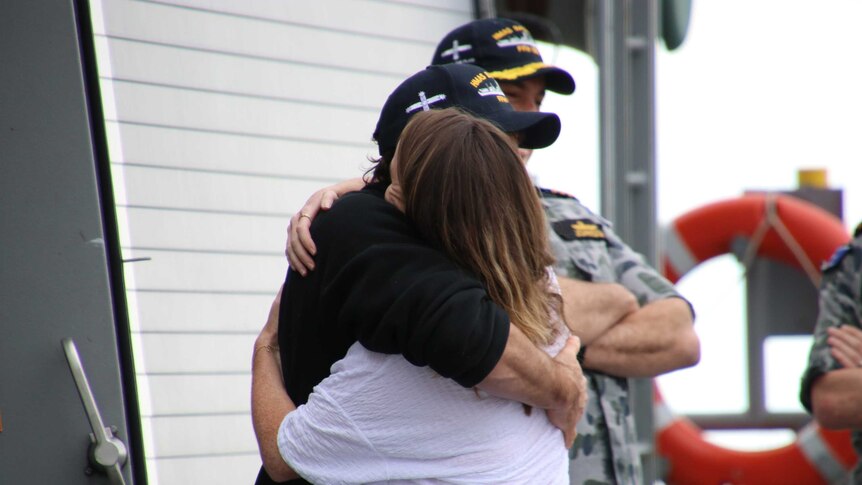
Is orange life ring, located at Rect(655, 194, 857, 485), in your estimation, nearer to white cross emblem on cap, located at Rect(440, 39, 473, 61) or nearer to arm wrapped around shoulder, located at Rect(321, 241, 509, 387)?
white cross emblem on cap, located at Rect(440, 39, 473, 61)

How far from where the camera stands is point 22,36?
149cm

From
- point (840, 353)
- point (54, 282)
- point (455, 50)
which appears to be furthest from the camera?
point (840, 353)

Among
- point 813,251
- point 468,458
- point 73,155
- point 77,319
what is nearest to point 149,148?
point 73,155

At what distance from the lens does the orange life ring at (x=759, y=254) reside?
6.05m

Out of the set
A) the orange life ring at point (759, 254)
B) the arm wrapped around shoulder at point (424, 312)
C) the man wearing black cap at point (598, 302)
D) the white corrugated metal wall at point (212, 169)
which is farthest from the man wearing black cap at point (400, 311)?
the orange life ring at point (759, 254)

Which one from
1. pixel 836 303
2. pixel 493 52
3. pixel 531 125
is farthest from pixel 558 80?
pixel 836 303

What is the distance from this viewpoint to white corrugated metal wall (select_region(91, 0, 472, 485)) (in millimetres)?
1644

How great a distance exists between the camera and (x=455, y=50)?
2.20 metres

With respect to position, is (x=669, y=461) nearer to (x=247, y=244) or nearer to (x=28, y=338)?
(x=247, y=244)

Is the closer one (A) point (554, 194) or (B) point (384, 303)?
→ (B) point (384, 303)

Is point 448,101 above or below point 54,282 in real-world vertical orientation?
above

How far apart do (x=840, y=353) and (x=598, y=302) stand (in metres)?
0.86

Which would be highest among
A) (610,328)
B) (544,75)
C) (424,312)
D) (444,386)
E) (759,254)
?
(544,75)

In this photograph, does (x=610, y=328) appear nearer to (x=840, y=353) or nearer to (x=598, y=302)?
(x=598, y=302)
